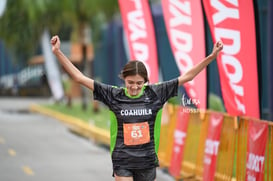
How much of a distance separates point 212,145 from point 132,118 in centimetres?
428

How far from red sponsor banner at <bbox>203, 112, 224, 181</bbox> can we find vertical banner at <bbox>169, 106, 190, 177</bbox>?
3.88 ft

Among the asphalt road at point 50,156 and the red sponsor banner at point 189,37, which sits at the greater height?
the red sponsor banner at point 189,37

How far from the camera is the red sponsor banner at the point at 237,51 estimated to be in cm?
859

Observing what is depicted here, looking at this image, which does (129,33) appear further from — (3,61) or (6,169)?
(3,61)

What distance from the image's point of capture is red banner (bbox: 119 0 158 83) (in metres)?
13.3

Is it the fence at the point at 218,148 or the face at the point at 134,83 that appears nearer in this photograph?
the face at the point at 134,83

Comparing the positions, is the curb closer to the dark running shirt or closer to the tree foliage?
the tree foliage

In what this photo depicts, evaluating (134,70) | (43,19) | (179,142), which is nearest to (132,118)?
(134,70)

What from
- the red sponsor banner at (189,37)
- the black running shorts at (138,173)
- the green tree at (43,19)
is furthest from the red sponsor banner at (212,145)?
the green tree at (43,19)

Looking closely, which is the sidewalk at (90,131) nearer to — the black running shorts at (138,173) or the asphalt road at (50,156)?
the asphalt road at (50,156)

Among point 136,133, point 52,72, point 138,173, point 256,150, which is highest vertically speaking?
point 136,133

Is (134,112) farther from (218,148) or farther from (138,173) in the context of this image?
(218,148)

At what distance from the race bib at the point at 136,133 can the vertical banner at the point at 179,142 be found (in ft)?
17.7

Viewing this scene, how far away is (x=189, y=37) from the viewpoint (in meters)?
10.7
